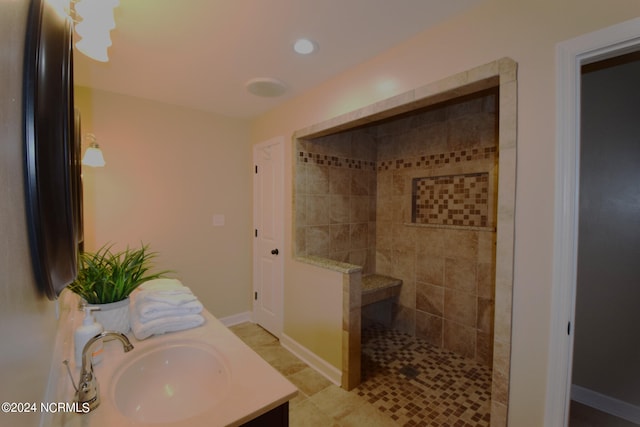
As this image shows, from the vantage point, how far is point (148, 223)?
2.82 meters

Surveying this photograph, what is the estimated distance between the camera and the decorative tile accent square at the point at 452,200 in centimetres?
261

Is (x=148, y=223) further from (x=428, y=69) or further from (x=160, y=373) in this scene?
(x=428, y=69)

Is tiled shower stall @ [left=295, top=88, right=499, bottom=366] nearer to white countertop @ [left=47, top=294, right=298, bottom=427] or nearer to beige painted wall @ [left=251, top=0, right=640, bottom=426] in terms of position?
beige painted wall @ [left=251, top=0, right=640, bottom=426]

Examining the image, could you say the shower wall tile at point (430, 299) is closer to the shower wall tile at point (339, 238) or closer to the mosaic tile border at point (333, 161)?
the shower wall tile at point (339, 238)

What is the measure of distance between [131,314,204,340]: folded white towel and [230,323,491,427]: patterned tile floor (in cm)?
108

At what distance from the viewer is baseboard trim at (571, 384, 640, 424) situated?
1.93 meters

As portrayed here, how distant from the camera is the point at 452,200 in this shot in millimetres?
2818

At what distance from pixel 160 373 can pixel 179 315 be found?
0.82ft

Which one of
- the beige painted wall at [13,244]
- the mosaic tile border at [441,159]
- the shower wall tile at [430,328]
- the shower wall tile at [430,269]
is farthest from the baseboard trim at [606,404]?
the beige painted wall at [13,244]

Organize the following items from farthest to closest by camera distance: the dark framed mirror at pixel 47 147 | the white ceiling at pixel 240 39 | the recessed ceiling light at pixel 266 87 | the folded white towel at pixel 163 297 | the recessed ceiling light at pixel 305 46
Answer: the recessed ceiling light at pixel 266 87 < the recessed ceiling light at pixel 305 46 < the white ceiling at pixel 240 39 < the folded white towel at pixel 163 297 < the dark framed mirror at pixel 47 147

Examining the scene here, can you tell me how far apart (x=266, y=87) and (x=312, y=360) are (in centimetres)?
245

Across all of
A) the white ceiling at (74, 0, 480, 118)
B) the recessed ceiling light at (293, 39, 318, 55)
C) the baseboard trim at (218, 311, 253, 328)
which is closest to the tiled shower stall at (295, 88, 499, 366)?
the white ceiling at (74, 0, 480, 118)

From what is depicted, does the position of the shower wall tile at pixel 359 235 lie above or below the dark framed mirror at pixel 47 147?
below

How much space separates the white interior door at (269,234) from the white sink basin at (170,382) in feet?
5.74
